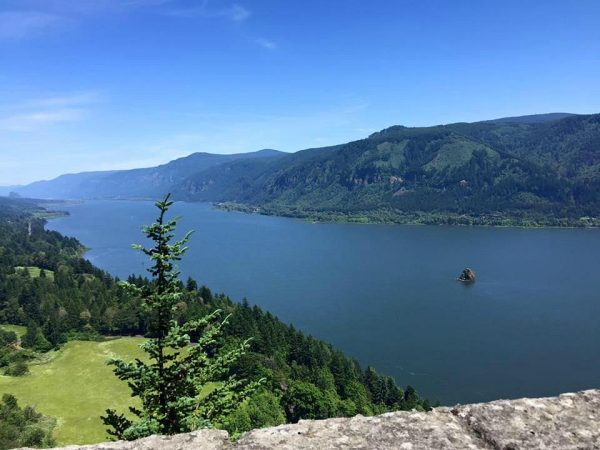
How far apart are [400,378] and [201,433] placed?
83.2 metres

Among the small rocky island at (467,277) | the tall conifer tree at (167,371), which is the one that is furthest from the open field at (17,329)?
the small rocky island at (467,277)

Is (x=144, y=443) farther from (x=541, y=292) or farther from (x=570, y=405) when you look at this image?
(x=541, y=292)

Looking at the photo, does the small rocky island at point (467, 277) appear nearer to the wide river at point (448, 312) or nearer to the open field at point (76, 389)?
the wide river at point (448, 312)

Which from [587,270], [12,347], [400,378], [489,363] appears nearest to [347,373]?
[400,378]

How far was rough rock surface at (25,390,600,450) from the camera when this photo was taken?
15.3ft

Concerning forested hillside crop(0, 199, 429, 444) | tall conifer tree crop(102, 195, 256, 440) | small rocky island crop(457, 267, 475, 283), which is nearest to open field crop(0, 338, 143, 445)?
forested hillside crop(0, 199, 429, 444)

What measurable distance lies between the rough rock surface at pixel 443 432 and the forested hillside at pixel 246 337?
3826cm

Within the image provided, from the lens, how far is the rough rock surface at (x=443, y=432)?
465 centimetres

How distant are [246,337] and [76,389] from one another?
93.4ft

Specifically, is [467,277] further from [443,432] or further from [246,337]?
[443,432]

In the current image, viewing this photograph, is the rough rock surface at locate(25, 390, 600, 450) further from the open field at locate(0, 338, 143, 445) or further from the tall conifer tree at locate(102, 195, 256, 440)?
the open field at locate(0, 338, 143, 445)

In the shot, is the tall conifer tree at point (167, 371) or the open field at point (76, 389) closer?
the tall conifer tree at point (167, 371)

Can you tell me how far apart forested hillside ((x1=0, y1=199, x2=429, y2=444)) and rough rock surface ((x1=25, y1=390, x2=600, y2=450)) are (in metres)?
38.3

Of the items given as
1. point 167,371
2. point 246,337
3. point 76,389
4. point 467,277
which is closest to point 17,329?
Result: point 76,389
